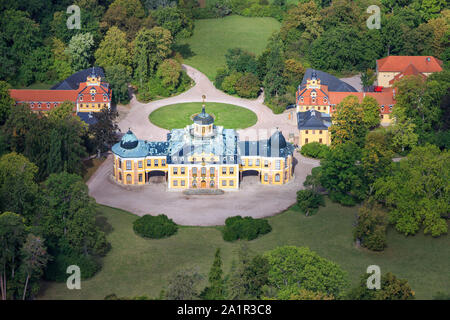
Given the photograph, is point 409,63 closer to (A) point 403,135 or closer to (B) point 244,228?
(A) point 403,135

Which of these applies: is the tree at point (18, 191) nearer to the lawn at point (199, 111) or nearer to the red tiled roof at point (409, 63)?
the lawn at point (199, 111)

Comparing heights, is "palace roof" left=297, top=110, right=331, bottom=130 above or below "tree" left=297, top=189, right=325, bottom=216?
above

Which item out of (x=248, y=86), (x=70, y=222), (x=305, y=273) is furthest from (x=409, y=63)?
(x=70, y=222)

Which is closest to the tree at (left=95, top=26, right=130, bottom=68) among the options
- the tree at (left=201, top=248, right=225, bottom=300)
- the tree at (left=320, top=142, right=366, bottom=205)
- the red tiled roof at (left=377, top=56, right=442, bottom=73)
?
the red tiled roof at (left=377, top=56, right=442, bottom=73)

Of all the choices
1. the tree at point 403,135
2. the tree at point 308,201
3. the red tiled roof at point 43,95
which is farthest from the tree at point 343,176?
the red tiled roof at point 43,95

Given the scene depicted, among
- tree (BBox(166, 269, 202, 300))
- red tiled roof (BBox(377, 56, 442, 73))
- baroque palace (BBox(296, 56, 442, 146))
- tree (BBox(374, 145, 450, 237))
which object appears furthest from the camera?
red tiled roof (BBox(377, 56, 442, 73))

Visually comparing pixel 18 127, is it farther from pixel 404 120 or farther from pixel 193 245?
pixel 404 120

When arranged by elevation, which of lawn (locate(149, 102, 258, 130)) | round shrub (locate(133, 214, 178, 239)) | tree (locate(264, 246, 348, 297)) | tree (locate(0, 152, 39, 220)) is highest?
tree (locate(0, 152, 39, 220))

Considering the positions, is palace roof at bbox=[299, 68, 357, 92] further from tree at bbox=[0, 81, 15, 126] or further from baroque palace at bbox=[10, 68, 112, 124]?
tree at bbox=[0, 81, 15, 126]
